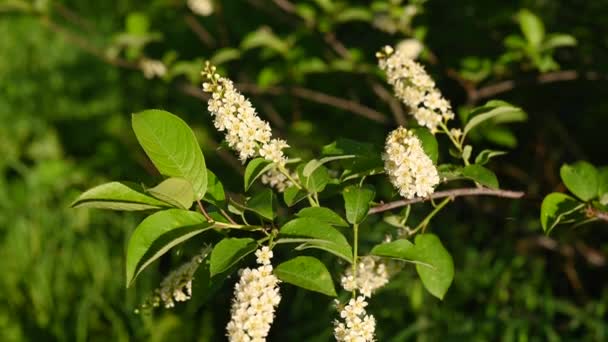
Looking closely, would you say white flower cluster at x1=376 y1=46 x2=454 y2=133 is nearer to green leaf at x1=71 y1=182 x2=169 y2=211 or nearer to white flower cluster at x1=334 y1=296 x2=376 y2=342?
white flower cluster at x1=334 y1=296 x2=376 y2=342

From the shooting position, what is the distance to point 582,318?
270 cm

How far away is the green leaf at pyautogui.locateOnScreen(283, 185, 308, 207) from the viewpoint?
1.30 m

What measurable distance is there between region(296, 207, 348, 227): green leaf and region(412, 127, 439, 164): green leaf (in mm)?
269

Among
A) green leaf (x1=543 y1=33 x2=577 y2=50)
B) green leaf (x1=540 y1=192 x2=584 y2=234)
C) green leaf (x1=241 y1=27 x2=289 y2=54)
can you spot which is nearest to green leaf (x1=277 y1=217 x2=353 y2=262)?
green leaf (x1=540 y1=192 x2=584 y2=234)

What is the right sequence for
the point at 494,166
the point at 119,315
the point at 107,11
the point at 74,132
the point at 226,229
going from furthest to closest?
1. the point at 107,11
2. the point at 74,132
3. the point at 494,166
4. the point at 119,315
5. the point at 226,229

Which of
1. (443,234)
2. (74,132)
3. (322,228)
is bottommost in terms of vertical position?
(322,228)

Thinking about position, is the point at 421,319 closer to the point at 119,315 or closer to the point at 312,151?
the point at 312,151

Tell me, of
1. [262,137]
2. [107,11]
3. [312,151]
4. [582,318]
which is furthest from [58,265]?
[107,11]

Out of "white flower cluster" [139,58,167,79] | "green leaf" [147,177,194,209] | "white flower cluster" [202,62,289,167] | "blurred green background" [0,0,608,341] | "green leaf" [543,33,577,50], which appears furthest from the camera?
"white flower cluster" [139,58,167,79]

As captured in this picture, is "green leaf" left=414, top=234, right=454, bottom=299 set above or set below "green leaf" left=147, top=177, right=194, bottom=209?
above

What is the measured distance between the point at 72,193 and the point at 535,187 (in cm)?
205

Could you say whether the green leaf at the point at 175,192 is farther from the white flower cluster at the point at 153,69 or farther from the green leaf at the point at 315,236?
the white flower cluster at the point at 153,69

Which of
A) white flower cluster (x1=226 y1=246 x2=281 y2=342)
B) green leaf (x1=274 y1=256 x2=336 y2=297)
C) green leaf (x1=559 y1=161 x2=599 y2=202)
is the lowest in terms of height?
white flower cluster (x1=226 y1=246 x2=281 y2=342)

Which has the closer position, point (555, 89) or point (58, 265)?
point (555, 89)
